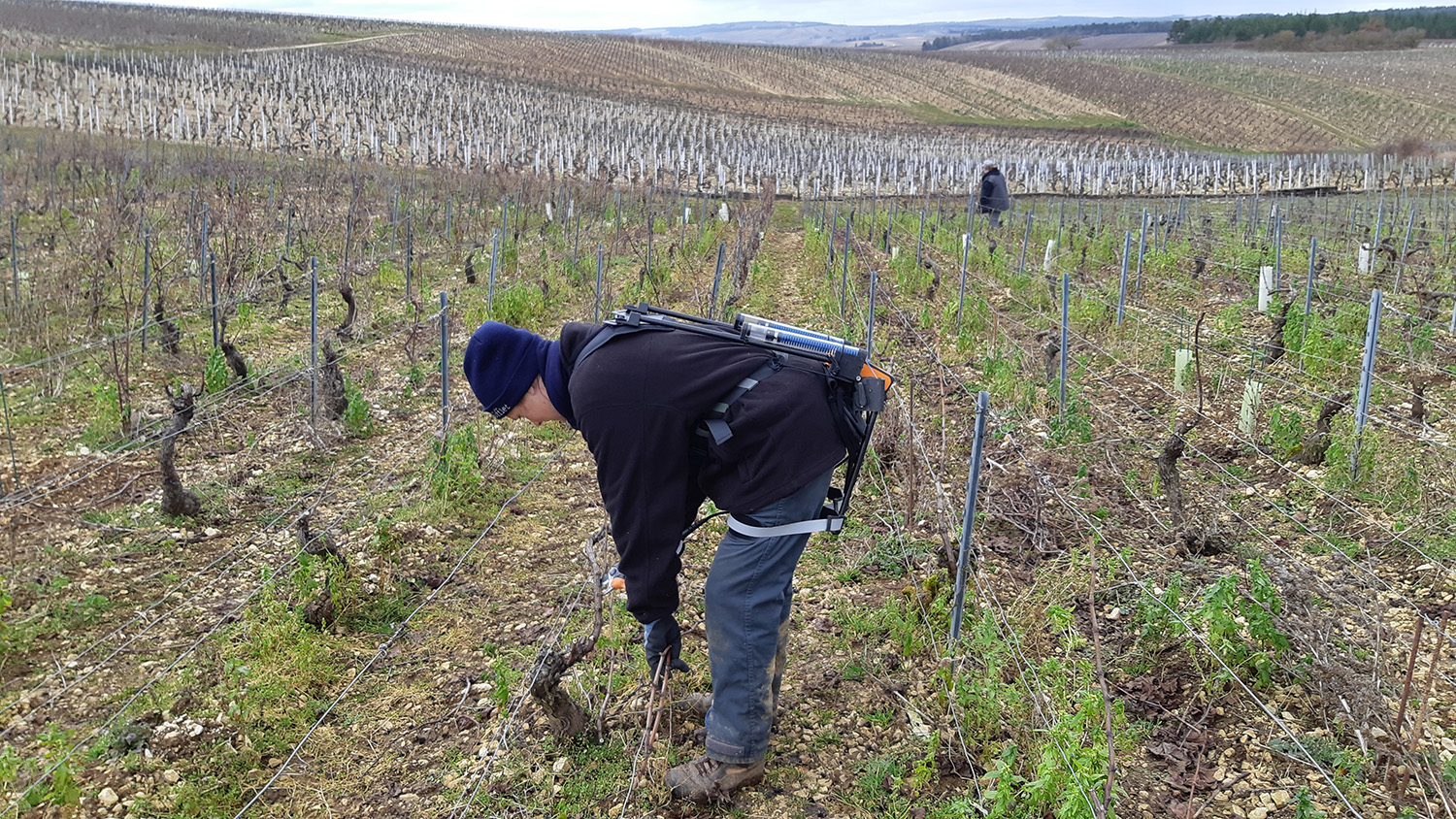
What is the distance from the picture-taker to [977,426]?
11.9ft

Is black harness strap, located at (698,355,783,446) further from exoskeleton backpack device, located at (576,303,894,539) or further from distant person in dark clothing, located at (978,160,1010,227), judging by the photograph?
distant person in dark clothing, located at (978,160,1010,227)

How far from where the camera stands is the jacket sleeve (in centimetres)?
268

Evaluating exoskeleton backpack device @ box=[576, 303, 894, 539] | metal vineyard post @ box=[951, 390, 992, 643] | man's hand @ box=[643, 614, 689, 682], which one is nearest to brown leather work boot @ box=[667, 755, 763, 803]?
man's hand @ box=[643, 614, 689, 682]

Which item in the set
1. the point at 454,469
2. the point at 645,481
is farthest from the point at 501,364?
the point at 454,469

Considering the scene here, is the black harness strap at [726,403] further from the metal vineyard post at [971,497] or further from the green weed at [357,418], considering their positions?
the green weed at [357,418]

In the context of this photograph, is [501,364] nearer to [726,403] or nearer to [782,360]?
[726,403]

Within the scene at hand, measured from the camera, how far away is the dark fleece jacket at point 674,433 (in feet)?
8.80

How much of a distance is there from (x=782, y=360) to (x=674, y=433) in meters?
0.41

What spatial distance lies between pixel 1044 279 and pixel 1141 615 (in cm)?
802

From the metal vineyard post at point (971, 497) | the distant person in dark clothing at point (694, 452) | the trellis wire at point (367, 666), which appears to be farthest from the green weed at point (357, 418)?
the metal vineyard post at point (971, 497)

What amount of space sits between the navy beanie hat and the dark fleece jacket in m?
0.16

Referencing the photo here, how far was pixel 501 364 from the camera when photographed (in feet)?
9.43

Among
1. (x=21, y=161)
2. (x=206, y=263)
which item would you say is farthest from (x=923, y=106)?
(x=206, y=263)

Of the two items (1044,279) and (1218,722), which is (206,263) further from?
(1218,722)
